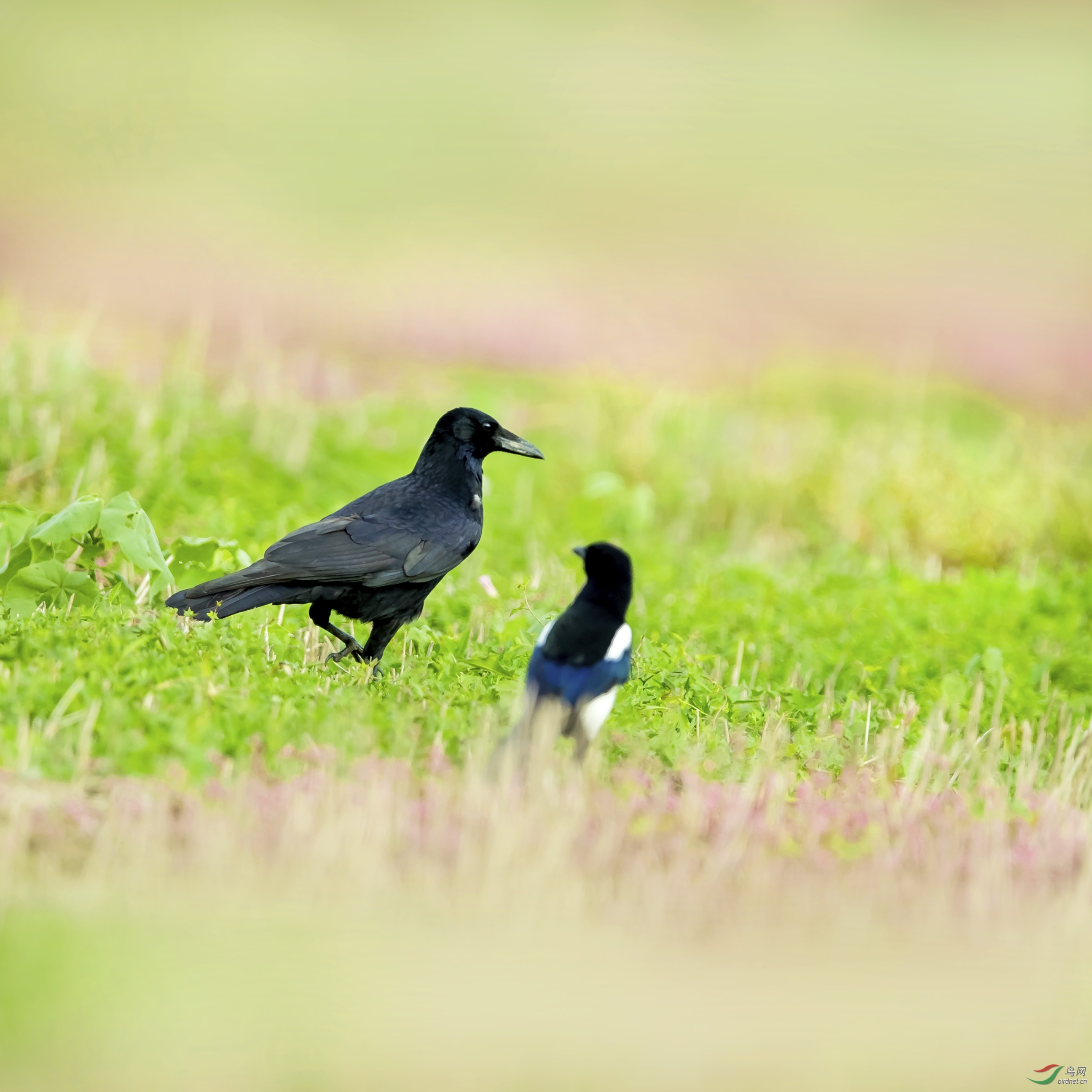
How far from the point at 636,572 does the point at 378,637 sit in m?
4.36

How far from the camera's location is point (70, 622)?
6.09 meters

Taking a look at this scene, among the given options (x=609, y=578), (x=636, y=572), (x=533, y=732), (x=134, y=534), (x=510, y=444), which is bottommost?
(x=636, y=572)

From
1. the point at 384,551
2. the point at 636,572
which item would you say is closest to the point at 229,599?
the point at 384,551

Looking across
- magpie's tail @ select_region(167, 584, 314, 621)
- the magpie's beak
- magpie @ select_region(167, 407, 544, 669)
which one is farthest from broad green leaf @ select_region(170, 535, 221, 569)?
the magpie's beak

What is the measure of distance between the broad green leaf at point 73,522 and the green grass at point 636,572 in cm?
39

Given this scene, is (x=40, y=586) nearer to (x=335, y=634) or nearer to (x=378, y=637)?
(x=335, y=634)

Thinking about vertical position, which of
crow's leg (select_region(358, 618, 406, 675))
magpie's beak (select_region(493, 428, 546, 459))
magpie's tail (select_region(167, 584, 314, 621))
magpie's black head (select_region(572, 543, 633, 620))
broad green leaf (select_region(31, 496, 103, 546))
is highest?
magpie's beak (select_region(493, 428, 546, 459))

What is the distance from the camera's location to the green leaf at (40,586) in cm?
637

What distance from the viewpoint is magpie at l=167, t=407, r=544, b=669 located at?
5844 mm

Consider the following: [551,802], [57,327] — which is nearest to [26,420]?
[57,327]

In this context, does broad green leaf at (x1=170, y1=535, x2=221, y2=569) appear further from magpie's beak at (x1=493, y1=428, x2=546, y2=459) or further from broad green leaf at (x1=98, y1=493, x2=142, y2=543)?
magpie's beak at (x1=493, y1=428, x2=546, y2=459)

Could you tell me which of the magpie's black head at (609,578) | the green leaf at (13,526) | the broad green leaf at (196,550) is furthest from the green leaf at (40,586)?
the magpie's black head at (609,578)

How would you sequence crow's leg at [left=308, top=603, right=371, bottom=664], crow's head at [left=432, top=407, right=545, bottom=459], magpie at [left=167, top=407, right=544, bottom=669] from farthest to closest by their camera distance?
crow's head at [left=432, top=407, right=545, bottom=459] → crow's leg at [left=308, top=603, right=371, bottom=664] → magpie at [left=167, top=407, right=544, bottom=669]

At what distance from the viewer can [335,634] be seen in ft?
21.4
